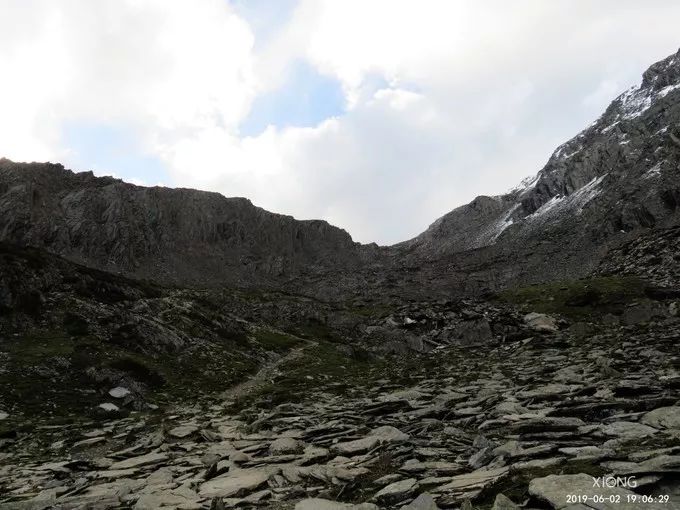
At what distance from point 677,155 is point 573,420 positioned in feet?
608

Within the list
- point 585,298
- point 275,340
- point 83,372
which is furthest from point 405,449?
point 585,298

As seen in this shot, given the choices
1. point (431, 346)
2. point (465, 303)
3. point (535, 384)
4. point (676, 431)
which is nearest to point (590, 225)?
point (465, 303)

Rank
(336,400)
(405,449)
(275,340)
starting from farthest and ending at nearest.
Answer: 1. (275,340)
2. (336,400)
3. (405,449)

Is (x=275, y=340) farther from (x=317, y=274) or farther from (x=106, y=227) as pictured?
(x=317, y=274)

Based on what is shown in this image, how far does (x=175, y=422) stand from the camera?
81.7ft

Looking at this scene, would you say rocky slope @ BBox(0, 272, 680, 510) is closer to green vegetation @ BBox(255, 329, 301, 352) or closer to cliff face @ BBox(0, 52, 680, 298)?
green vegetation @ BBox(255, 329, 301, 352)

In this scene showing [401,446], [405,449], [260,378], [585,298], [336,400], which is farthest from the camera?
[585,298]

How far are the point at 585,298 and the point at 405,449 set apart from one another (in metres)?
59.6

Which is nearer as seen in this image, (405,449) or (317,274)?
(405,449)

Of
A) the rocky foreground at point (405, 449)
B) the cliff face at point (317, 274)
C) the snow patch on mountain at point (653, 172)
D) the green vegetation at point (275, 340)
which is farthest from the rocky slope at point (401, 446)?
the snow patch on mountain at point (653, 172)

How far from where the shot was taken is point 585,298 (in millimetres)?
64375

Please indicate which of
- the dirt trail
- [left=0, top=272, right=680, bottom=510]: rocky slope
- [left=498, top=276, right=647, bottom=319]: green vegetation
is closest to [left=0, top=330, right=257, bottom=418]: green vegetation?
the dirt trail

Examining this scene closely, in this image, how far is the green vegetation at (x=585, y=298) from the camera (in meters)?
58.9

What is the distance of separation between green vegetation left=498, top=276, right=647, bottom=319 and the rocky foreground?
33690 mm
